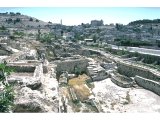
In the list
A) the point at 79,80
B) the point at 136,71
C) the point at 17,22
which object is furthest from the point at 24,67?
the point at 17,22

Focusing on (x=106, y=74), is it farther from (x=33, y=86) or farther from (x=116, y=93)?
(x=33, y=86)

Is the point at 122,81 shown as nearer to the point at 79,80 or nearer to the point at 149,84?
the point at 149,84

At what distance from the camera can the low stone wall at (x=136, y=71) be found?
2645 cm

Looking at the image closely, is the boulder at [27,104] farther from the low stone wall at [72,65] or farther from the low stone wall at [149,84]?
the low stone wall at [72,65]

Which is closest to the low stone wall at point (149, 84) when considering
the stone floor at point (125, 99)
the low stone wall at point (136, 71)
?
the stone floor at point (125, 99)

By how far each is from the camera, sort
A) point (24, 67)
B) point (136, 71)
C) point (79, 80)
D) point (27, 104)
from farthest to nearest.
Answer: point (136, 71)
point (79, 80)
point (24, 67)
point (27, 104)

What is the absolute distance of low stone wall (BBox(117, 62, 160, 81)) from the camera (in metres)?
26.4

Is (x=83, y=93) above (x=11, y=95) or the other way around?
the other way around

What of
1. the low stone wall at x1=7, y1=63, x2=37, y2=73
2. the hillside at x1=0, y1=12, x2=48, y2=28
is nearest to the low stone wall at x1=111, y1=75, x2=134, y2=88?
the low stone wall at x1=7, y1=63, x2=37, y2=73

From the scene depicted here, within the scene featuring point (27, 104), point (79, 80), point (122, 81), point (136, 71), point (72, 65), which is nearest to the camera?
point (27, 104)

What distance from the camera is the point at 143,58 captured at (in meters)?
38.1

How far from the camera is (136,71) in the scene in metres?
28.4
